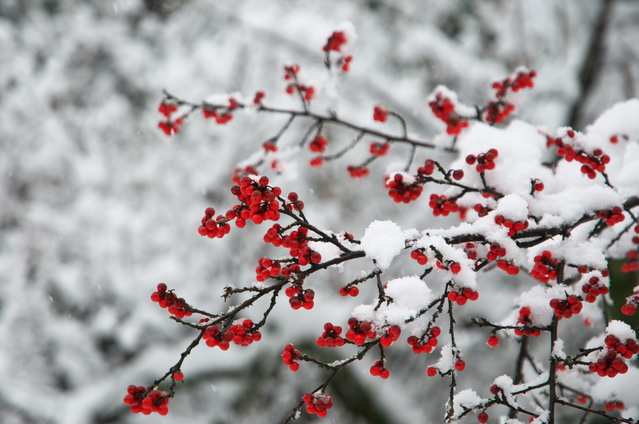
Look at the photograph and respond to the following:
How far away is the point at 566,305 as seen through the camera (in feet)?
4.08

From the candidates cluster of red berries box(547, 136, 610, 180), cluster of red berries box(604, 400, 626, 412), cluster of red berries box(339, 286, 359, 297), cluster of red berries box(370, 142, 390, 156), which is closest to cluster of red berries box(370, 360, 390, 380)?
cluster of red berries box(339, 286, 359, 297)

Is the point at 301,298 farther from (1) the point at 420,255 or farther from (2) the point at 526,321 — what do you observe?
(2) the point at 526,321

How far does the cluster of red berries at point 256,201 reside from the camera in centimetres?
119

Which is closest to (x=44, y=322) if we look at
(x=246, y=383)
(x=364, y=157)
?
(x=246, y=383)

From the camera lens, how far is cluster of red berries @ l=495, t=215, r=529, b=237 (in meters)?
1.31

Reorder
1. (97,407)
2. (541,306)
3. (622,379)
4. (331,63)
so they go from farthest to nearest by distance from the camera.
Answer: (97,407) → (331,63) → (622,379) → (541,306)

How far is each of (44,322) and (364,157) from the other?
6087 millimetres

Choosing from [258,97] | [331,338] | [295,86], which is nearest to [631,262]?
[331,338]

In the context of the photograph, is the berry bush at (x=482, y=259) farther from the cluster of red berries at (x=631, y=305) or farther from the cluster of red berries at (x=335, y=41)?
the cluster of red berries at (x=335, y=41)

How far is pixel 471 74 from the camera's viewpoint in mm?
5805

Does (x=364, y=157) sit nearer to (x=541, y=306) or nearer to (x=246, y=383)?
(x=246, y=383)

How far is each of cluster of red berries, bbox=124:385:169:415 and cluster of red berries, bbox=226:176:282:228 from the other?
2.04ft

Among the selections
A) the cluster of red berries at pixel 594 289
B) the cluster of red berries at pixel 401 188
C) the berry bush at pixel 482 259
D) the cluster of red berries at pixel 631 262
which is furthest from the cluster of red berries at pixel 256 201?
the cluster of red berries at pixel 631 262

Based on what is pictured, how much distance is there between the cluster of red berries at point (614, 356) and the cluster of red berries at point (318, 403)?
796mm
